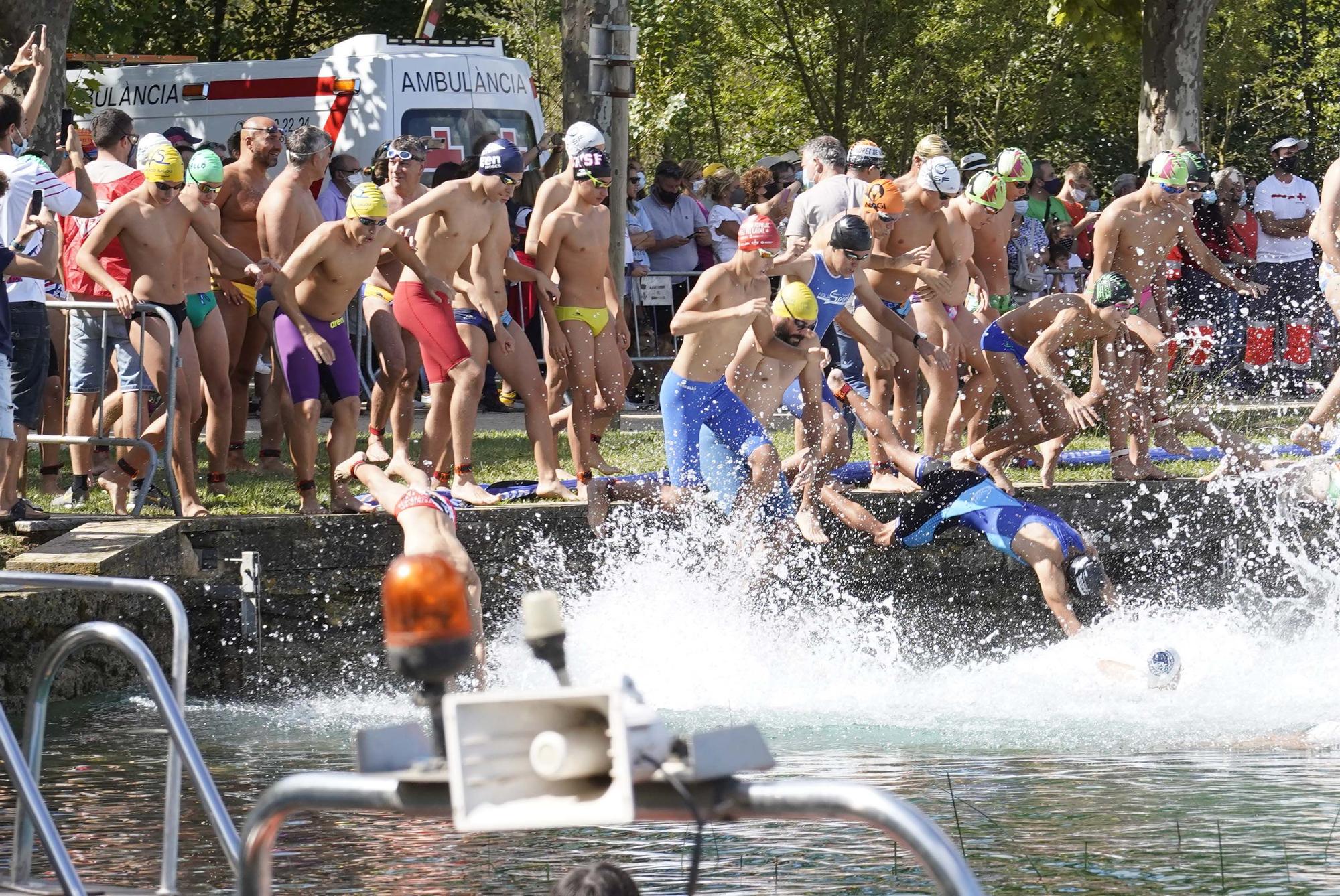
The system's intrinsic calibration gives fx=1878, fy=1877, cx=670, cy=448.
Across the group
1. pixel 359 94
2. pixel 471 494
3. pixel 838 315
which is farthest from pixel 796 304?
pixel 359 94

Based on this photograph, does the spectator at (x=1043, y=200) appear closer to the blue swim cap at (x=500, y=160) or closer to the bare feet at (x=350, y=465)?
the blue swim cap at (x=500, y=160)

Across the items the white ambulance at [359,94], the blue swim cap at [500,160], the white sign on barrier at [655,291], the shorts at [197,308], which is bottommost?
the white sign on barrier at [655,291]

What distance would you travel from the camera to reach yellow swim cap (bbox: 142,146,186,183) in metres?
9.19

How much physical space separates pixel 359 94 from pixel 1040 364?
7720 millimetres

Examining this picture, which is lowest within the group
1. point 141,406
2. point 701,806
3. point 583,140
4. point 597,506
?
point 597,506

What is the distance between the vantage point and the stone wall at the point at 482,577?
901 cm

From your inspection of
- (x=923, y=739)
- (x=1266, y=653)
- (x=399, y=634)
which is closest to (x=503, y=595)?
(x=923, y=739)

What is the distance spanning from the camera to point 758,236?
31.0ft

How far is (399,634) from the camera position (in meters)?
2.21

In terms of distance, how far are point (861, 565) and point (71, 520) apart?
4207 millimetres

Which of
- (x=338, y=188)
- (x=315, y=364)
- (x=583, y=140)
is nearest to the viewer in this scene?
(x=315, y=364)

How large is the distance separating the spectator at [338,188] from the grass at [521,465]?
1.46 meters

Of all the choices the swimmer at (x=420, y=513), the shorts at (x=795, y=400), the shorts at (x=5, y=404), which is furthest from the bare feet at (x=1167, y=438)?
the shorts at (x=5, y=404)

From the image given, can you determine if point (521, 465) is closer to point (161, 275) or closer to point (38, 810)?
point (161, 275)
